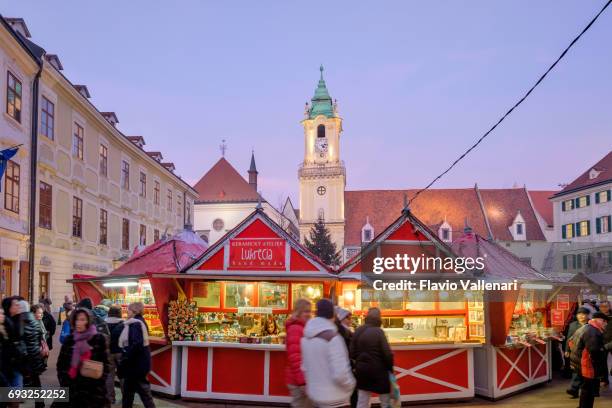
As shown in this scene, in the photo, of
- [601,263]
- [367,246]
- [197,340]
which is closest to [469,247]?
[367,246]

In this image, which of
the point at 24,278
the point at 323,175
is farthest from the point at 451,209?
the point at 24,278

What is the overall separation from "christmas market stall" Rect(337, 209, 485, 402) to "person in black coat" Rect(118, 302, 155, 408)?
15.7ft

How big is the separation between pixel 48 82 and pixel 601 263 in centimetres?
3775

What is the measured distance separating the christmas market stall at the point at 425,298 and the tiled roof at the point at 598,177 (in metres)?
39.8

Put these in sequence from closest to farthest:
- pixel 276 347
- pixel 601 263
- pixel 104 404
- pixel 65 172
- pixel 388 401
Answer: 1. pixel 104 404
2. pixel 388 401
3. pixel 276 347
4. pixel 65 172
5. pixel 601 263

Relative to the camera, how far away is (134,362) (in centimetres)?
895

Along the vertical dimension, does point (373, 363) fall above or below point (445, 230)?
below

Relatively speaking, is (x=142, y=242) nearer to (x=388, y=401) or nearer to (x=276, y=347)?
(x=276, y=347)

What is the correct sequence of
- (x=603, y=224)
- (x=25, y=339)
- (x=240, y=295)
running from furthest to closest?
(x=603, y=224) < (x=240, y=295) < (x=25, y=339)

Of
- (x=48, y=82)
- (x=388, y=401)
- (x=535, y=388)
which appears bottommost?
(x=535, y=388)

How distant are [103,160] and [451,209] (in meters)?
47.2

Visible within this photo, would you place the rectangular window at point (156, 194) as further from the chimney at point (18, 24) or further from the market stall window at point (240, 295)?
the market stall window at point (240, 295)

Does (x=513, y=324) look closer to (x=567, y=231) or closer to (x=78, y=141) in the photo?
(x=78, y=141)

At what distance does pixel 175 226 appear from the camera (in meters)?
39.4
